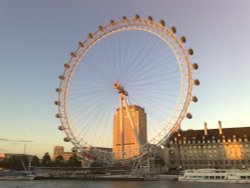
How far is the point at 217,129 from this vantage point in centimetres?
10856

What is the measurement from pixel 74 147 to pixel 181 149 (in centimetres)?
5489

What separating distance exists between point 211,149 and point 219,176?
4061 centimetres

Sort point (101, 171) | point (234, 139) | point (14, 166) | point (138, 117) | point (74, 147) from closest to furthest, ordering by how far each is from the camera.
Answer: point (74, 147), point (138, 117), point (101, 171), point (234, 139), point (14, 166)

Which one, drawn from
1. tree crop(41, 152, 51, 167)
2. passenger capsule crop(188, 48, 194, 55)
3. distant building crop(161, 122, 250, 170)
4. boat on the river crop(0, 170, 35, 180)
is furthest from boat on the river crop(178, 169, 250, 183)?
tree crop(41, 152, 51, 167)

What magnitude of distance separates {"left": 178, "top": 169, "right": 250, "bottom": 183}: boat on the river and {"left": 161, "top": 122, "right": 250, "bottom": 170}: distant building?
106ft

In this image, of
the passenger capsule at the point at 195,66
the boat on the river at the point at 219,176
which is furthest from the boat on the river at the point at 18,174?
the passenger capsule at the point at 195,66

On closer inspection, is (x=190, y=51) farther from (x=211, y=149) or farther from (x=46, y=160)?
(x=46, y=160)

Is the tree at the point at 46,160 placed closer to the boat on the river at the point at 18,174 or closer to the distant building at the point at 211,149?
the boat on the river at the point at 18,174

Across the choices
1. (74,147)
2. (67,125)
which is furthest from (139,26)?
(74,147)

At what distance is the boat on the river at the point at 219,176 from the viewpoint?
203 feet

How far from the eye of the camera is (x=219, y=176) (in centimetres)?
6481

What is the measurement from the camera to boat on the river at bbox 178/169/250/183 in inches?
2437

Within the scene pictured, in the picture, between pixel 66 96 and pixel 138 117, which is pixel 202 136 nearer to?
pixel 138 117

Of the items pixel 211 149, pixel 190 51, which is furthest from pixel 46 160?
pixel 190 51
